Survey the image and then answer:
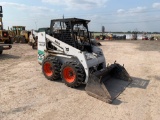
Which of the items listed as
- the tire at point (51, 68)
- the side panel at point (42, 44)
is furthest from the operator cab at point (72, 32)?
the tire at point (51, 68)

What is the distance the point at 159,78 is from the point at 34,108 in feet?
19.3

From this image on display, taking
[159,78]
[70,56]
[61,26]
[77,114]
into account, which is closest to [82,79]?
[70,56]

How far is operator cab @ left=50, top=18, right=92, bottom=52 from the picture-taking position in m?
7.57

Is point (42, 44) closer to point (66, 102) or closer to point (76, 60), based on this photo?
point (76, 60)

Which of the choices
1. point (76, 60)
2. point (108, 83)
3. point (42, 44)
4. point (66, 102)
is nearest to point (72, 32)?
point (76, 60)

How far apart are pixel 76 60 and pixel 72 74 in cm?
54

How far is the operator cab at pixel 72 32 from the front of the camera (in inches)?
298

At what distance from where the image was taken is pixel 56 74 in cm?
774

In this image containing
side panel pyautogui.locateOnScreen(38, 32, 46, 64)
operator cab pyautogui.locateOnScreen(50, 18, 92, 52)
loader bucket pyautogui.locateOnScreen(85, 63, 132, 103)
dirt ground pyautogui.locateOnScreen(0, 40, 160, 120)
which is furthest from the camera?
side panel pyautogui.locateOnScreen(38, 32, 46, 64)

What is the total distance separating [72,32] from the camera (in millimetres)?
7527

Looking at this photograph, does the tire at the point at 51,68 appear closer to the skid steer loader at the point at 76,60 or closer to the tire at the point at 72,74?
the skid steer loader at the point at 76,60

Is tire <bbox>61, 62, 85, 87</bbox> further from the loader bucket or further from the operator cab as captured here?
the operator cab

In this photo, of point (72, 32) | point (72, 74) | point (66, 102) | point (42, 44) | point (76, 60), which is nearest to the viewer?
point (66, 102)

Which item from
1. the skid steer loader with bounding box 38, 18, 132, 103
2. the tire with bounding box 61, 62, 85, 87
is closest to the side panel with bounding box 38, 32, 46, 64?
the skid steer loader with bounding box 38, 18, 132, 103
